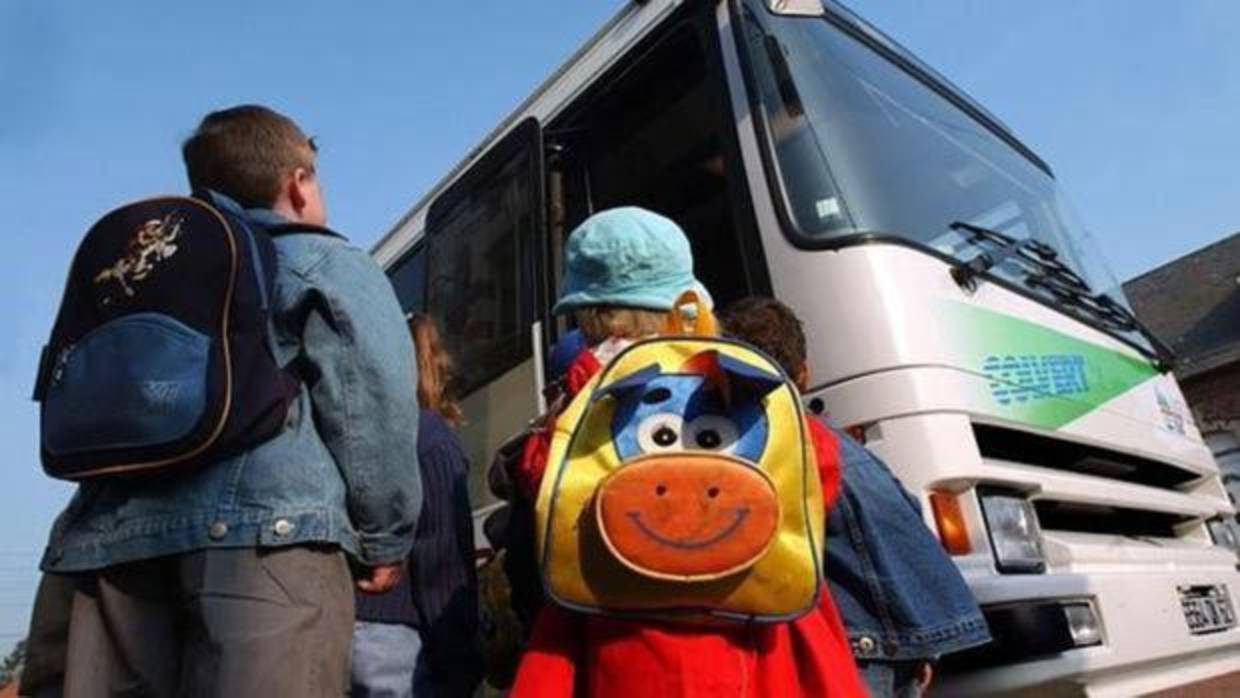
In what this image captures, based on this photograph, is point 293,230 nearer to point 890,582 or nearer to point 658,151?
point 890,582

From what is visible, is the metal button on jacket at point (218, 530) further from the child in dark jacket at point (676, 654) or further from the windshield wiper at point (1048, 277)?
the windshield wiper at point (1048, 277)

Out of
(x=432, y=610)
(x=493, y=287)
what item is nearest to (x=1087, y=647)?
(x=432, y=610)

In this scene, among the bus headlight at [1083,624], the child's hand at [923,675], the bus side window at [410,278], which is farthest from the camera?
the bus side window at [410,278]

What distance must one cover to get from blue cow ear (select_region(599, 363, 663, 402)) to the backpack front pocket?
2.25 ft

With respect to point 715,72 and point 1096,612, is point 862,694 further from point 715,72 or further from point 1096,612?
point 715,72

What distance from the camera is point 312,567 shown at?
1490mm

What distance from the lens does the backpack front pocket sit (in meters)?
1.45

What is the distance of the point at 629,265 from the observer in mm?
1729

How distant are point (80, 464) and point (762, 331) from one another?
1.37 metres

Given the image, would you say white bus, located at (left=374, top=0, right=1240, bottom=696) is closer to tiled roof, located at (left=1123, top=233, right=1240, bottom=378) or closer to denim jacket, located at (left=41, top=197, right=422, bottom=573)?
denim jacket, located at (left=41, top=197, right=422, bottom=573)

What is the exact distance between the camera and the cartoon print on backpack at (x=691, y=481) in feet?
4.09

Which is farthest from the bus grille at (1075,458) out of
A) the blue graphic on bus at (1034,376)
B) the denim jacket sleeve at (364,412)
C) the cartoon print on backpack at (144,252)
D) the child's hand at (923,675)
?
the cartoon print on backpack at (144,252)

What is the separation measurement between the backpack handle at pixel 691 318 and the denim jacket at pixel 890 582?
0.39m

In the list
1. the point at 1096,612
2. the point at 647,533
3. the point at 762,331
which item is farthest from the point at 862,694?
the point at 1096,612
